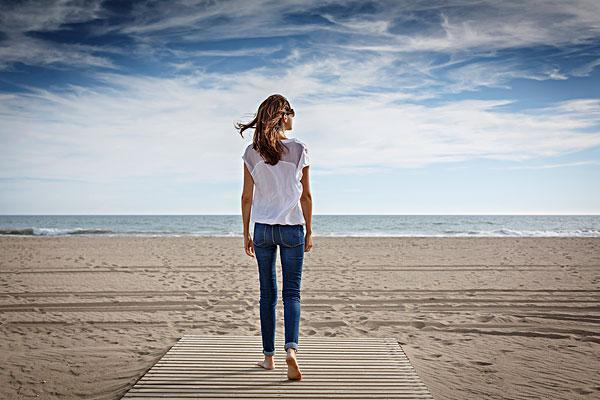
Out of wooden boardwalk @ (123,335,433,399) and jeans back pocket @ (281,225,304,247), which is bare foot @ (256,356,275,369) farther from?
jeans back pocket @ (281,225,304,247)

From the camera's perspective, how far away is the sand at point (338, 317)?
152 inches

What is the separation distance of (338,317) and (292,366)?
2887 millimetres

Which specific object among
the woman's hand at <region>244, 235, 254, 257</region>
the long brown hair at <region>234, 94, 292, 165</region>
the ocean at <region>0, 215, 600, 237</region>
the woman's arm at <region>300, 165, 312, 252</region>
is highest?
the long brown hair at <region>234, 94, 292, 165</region>

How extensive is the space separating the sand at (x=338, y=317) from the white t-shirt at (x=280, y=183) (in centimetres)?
182

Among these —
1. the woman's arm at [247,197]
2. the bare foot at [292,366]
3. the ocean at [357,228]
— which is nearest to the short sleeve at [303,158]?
the woman's arm at [247,197]

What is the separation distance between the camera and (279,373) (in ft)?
11.6

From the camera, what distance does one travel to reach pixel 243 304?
23.1 ft

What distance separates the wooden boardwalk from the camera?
124 inches

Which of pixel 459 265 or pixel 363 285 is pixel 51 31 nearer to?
pixel 363 285

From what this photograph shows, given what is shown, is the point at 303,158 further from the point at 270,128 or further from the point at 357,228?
the point at 357,228

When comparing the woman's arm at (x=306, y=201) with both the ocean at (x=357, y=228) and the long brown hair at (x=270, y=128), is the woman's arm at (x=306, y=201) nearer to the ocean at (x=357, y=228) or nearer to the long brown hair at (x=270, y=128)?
the long brown hair at (x=270, y=128)

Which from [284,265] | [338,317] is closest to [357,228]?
[338,317]

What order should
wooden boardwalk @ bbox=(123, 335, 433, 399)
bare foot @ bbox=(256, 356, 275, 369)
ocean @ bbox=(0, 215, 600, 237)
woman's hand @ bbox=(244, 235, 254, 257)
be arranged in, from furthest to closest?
ocean @ bbox=(0, 215, 600, 237) → bare foot @ bbox=(256, 356, 275, 369) → woman's hand @ bbox=(244, 235, 254, 257) → wooden boardwalk @ bbox=(123, 335, 433, 399)

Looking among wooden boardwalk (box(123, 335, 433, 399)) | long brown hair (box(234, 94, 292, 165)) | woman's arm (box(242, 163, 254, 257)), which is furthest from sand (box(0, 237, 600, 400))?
long brown hair (box(234, 94, 292, 165))
